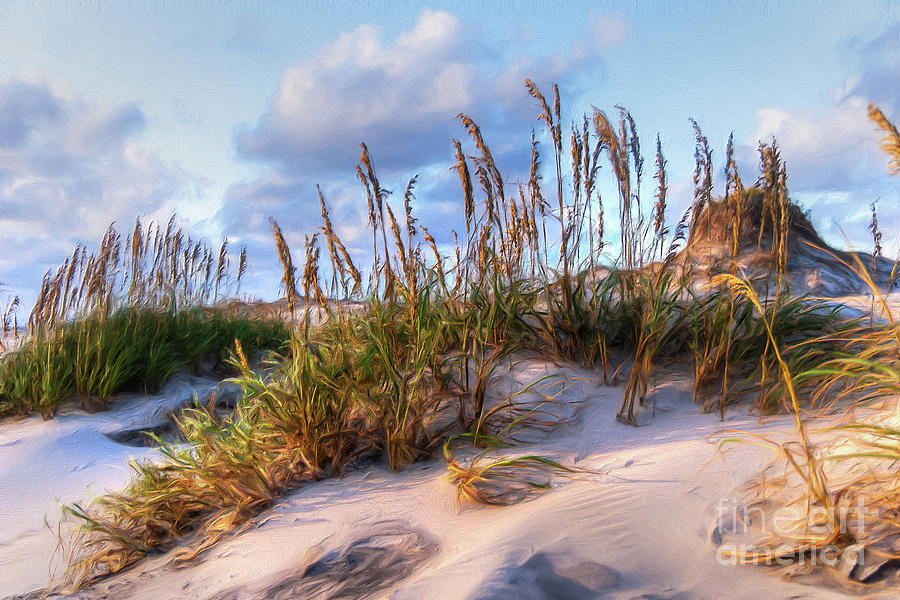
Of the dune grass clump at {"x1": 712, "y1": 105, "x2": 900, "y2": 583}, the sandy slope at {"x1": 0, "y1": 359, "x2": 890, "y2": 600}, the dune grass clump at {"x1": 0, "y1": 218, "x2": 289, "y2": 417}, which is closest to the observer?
the dune grass clump at {"x1": 712, "y1": 105, "x2": 900, "y2": 583}

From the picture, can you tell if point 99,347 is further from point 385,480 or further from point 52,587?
point 385,480

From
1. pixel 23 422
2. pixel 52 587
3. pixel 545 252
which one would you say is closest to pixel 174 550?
pixel 52 587

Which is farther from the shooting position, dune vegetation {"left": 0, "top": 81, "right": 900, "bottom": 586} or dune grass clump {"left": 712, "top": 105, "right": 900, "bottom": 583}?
dune vegetation {"left": 0, "top": 81, "right": 900, "bottom": 586}

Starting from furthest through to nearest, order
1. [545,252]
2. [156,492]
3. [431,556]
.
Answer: [545,252], [156,492], [431,556]

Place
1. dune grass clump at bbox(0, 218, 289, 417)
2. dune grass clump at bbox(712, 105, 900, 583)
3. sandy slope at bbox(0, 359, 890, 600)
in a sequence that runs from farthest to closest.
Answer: dune grass clump at bbox(0, 218, 289, 417) < sandy slope at bbox(0, 359, 890, 600) < dune grass clump at bbox(712, 105, 900, 583)

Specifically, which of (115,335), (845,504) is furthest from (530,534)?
(115,335)

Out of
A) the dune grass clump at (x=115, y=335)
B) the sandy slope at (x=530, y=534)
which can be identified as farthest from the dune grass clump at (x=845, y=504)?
the dune grass clump at (x=115, y=335)

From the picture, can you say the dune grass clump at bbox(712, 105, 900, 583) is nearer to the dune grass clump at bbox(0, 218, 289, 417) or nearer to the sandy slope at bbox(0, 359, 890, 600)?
the sandy slope at bbox(0, 359, 890, 600)

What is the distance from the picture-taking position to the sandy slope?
5.29 ft

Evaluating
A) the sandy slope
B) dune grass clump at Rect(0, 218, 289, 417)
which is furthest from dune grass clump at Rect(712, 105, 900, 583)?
dune grass clump at Rect(0, 218, 289, 417)

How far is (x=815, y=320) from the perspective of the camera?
332cm

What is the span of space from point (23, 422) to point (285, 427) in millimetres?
3409

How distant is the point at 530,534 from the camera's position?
70.8 inches

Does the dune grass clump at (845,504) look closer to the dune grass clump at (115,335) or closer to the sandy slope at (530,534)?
the sandy slope at (530,534)
